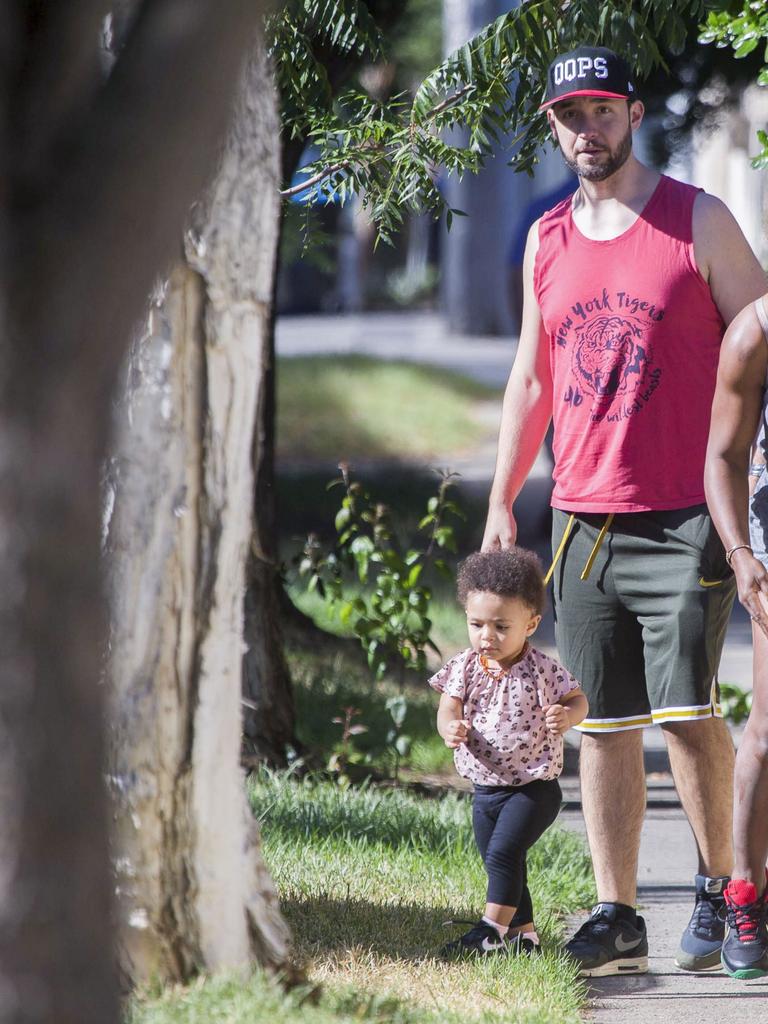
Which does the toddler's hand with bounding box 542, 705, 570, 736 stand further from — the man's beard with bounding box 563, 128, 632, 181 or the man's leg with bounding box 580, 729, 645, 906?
the man's beard with bounding box 563, 128, 632, 181

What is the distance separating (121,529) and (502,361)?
23856 mm

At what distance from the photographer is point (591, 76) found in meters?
3.68

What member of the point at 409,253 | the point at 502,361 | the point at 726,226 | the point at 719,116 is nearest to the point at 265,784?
the point at 726,226

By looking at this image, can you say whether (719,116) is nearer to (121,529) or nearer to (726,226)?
(726,226)

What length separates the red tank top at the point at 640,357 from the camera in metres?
3.66

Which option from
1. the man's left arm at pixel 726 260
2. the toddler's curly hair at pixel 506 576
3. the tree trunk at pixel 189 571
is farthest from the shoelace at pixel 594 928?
the man's left arm at pixel 726 260

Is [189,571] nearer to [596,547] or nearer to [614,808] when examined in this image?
[596,547]

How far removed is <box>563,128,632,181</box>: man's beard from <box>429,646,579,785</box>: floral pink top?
114cm

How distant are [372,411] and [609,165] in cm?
1513

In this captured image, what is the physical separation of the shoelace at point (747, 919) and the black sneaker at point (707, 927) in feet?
0.34

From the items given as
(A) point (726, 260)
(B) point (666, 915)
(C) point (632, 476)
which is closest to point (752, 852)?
(B) point (666, 915)

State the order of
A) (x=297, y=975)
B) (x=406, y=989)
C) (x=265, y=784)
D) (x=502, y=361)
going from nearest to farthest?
1. (x=297, y=975)
2. (x=406, y=989)
3. (x=265, y=784)
4. (x=502, y=361)

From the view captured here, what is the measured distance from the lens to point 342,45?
15.3 ft

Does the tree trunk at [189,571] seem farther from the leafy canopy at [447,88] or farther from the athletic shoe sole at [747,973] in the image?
the leafy canopy at [447,88]
